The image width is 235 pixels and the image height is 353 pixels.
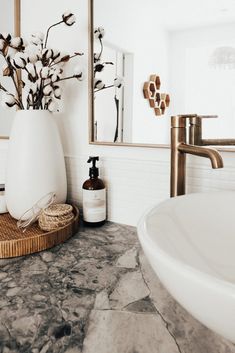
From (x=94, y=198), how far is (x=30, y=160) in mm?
207

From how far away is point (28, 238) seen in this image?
694 mm

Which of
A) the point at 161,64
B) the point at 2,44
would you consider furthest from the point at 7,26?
the point at 161,64

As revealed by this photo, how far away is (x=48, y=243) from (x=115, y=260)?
0.17 meters

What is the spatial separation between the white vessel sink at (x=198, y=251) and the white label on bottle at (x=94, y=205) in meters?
0.30

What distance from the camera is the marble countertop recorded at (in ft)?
1.34

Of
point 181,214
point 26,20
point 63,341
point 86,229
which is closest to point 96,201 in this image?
point 86,229

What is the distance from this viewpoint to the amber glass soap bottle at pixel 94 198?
85cm

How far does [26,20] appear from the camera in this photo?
40.1 inches

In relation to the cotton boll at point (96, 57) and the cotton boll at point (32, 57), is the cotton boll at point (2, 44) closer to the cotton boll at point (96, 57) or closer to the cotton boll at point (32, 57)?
the cotton boll at point (32, 57)

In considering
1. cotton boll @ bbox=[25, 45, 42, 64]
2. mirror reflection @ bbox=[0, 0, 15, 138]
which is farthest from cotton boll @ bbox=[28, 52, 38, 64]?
mirror reflection @ bbox=[0, 0, 15, 138]

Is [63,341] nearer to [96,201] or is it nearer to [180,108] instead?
[96,201]

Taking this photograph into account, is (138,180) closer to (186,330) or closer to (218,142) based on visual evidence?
(218,142)

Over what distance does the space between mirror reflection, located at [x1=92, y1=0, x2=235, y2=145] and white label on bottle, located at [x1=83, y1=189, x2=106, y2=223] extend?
17 centimetres

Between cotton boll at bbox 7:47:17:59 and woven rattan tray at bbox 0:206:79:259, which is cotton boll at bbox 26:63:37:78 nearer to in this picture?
cotton boll at bbox 7:47:17:59
